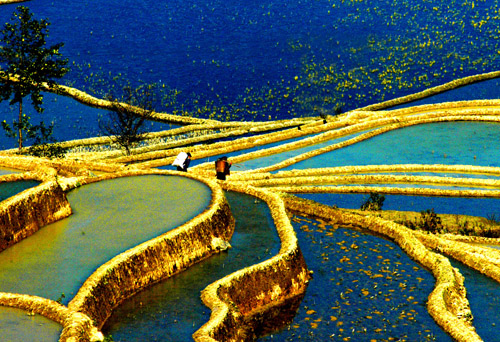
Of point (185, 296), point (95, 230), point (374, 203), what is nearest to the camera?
point (185, 296)

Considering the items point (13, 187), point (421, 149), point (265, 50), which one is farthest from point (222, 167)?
point (265, 50)

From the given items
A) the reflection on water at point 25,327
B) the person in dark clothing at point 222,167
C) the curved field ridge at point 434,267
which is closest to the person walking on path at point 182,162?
the person in dark clothing at point 222,167

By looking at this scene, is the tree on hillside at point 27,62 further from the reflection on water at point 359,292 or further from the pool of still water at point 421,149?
the reflection on water at point 359,292

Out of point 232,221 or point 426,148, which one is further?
point 426,148

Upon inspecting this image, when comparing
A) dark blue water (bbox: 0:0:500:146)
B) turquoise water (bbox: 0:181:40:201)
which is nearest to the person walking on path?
turquoise water (bbox: 0:181:40:201)

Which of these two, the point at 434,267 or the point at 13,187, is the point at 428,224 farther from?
the point at 13,187

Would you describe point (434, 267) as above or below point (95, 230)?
below
